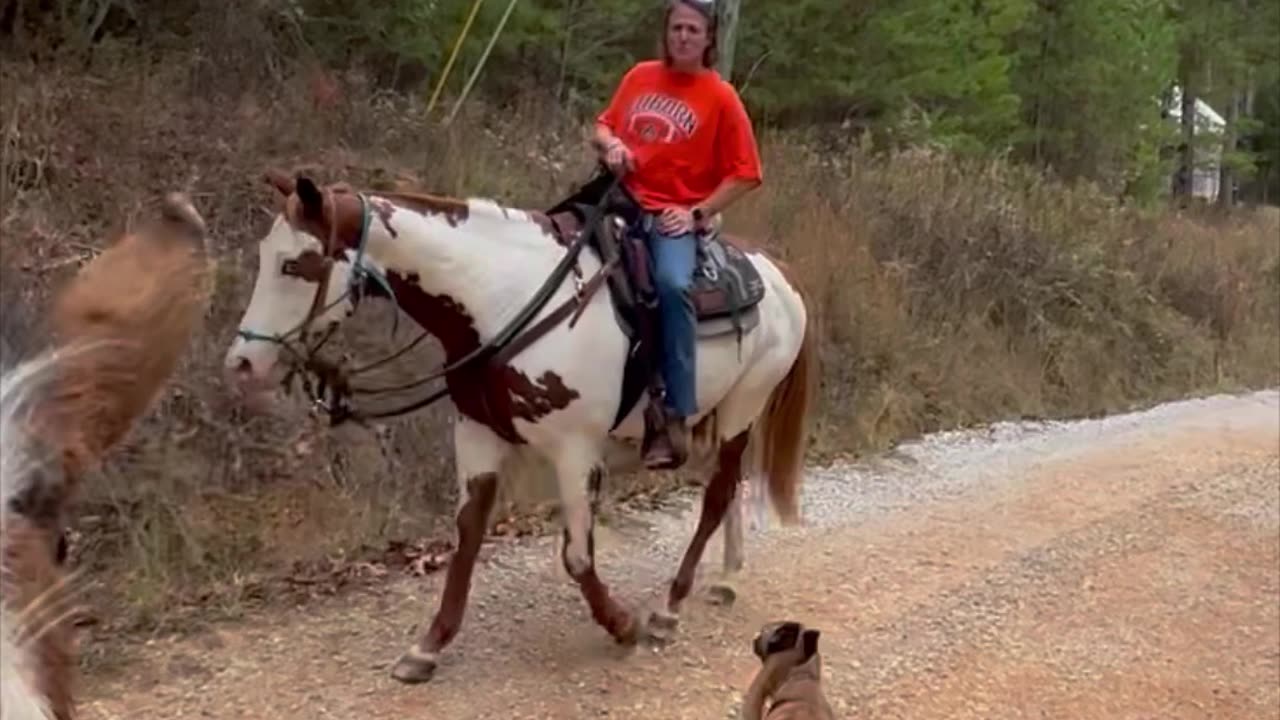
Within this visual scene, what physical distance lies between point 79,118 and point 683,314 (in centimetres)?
496

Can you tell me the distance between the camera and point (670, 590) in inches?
286

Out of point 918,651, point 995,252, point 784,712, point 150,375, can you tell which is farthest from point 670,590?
point 995,252

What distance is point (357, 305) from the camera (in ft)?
20.0

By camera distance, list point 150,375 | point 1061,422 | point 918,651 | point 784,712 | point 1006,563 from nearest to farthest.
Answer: point 150,375 → point 784,712 → point 918,651 → point 1006,563 → point 1061,422

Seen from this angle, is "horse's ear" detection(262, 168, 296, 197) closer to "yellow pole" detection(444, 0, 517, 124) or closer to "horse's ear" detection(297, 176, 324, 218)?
"horse's ear" detection(297, 176, 324, 218)

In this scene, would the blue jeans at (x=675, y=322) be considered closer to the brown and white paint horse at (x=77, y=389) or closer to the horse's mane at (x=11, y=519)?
the brown and white paint horse at (x=77, y=389)

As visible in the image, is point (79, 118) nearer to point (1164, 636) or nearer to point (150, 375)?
point (1164, 636)

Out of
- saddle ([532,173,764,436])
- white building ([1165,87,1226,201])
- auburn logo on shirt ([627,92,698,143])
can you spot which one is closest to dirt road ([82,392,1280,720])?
saddle ([532,173,764,436])

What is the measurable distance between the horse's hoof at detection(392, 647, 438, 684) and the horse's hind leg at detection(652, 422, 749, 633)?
3.60 feet

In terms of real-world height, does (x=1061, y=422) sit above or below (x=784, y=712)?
below

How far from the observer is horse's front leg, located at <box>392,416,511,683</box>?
6.40 meters

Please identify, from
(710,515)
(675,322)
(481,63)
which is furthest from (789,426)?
(481,63)

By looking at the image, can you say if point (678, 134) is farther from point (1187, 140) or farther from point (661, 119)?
point (1187, 140)

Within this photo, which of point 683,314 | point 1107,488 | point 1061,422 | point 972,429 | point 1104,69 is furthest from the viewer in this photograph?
point 1104,69
